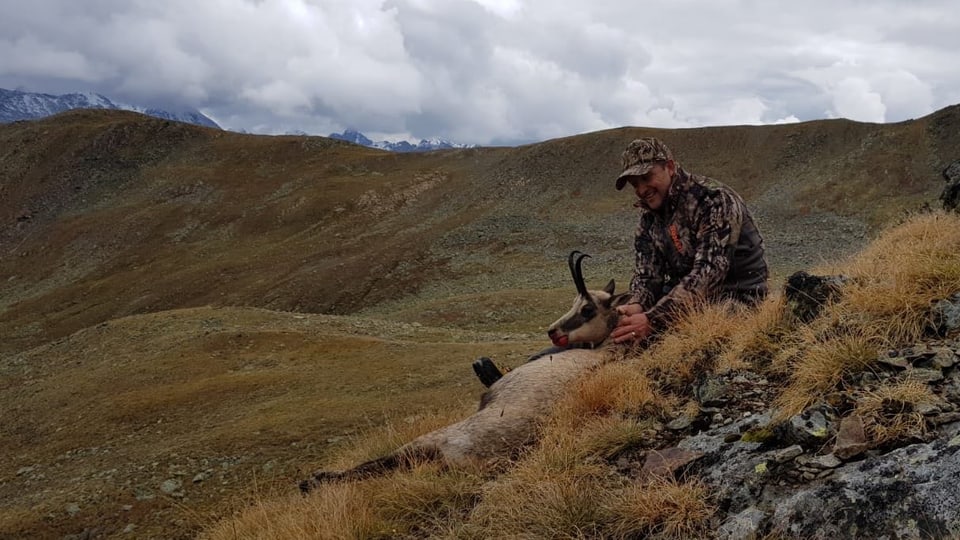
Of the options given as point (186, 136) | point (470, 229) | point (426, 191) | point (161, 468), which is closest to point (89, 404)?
point (161, 468)

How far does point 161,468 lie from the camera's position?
923cm

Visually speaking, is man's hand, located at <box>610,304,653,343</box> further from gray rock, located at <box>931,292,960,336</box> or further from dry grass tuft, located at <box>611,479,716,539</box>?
dry grass tuft, located at <box>611,479,716,539</box>

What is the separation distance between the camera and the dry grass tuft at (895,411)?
3.37m

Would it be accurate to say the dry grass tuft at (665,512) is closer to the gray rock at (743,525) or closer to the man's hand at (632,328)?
the gray rock at (743,525)

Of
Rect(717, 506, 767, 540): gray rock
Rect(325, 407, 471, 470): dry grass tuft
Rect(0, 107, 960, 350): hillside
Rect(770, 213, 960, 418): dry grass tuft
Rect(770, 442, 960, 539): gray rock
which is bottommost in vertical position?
Rect(325, 407, 471, 470): dry grass tuft

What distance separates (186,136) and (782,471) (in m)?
74.9

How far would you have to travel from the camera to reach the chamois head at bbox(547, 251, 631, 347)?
22.2ft

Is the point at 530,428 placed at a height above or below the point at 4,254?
below

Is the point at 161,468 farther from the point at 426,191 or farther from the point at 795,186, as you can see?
the point at 426,191

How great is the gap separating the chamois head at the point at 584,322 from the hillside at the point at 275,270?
2.09 metres

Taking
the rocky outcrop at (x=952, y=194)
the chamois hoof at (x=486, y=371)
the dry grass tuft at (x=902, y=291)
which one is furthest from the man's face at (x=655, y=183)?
the rocky outcrop at (x=952, y=194)

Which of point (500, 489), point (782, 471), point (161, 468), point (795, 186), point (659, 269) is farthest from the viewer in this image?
point (795, 186)

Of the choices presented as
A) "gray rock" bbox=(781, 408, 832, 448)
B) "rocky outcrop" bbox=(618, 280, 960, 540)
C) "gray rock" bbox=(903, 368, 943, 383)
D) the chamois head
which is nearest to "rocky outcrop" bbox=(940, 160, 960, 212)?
the chamois head

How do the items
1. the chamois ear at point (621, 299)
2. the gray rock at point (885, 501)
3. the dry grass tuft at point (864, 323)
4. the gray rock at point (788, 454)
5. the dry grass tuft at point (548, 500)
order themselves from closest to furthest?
the gray rock at point (885, 501), the gray rock at point (788, 454), the dry grass tuft at point (548, 500), the dry grass tuft at point (864, 323), the chamois ear at point (621, 299)
